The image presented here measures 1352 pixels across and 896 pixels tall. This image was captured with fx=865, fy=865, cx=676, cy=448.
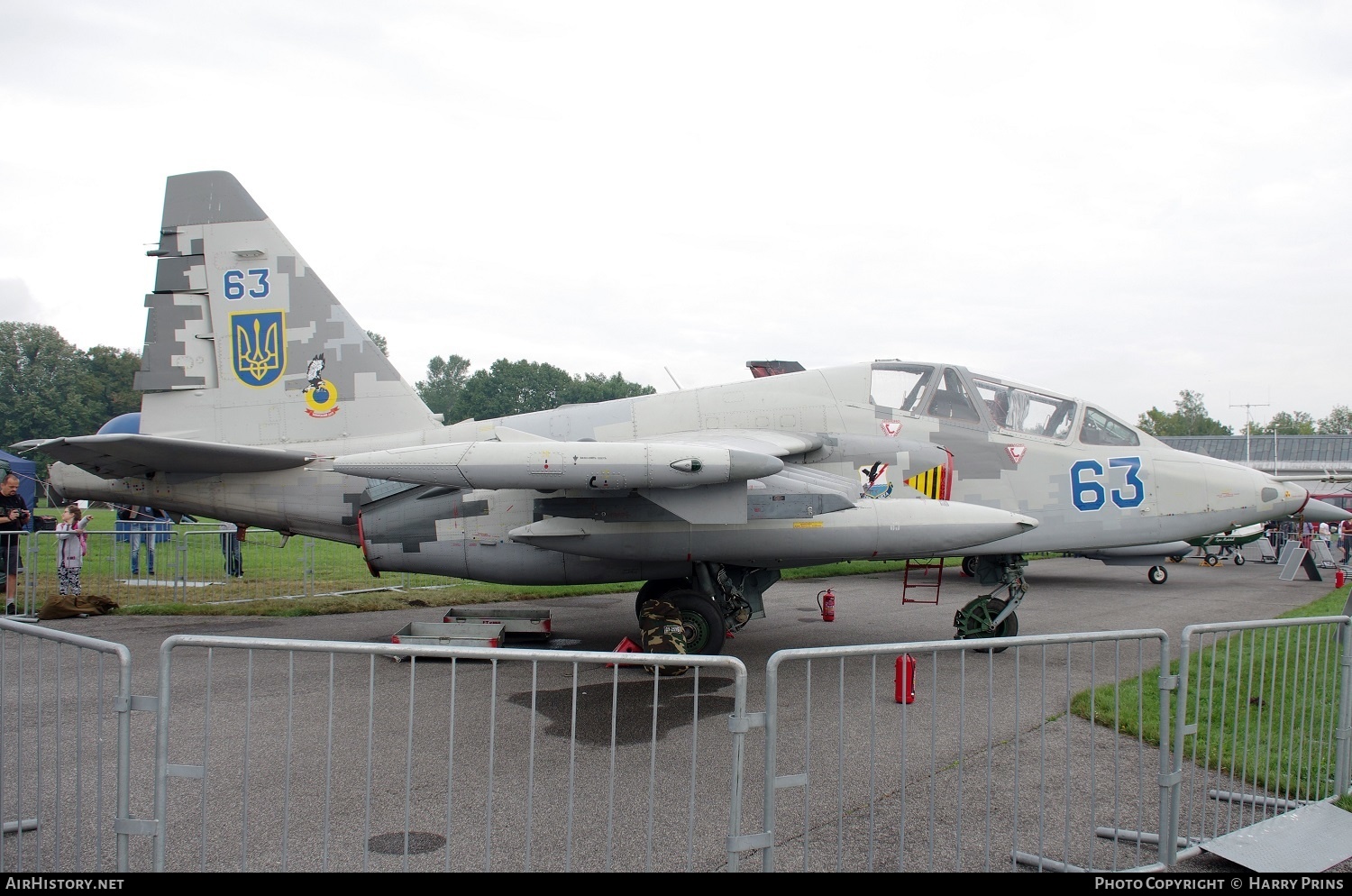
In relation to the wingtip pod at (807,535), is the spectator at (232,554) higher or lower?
lower

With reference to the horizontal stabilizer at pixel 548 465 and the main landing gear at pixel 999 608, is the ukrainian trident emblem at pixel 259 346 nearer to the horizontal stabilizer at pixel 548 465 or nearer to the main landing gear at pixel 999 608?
the horizontal stabilizer at pixel 548 465

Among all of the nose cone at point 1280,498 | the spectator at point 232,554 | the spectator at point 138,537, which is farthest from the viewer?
the spectator at point 232,554

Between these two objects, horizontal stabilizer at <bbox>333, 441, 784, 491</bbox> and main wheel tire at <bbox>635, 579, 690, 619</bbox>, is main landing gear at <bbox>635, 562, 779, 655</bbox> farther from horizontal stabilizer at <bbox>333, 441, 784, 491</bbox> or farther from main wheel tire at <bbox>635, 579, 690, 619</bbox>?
horizontal stabilizer at <bbox>333, 441, 784, 491</bbox>

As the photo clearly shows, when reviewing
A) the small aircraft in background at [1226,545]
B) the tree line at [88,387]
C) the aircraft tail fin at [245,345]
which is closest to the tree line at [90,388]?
the tree line at [88,387]

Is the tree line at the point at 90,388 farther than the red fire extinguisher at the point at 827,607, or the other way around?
the tree line at the point at 90,388

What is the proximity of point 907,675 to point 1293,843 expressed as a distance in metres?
2.43

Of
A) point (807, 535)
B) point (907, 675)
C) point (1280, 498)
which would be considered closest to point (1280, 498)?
point (1280, 498)

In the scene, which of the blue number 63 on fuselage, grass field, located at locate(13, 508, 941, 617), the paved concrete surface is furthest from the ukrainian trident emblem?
the blue number 63 on fuselage

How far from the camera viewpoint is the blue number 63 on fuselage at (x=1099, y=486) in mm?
8883

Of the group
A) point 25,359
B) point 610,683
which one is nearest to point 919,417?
point 610,683

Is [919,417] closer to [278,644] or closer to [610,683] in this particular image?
[610,683]

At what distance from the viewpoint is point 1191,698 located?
673cm

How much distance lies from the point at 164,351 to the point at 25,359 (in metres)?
98.8

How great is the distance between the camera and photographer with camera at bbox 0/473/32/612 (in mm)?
11445
